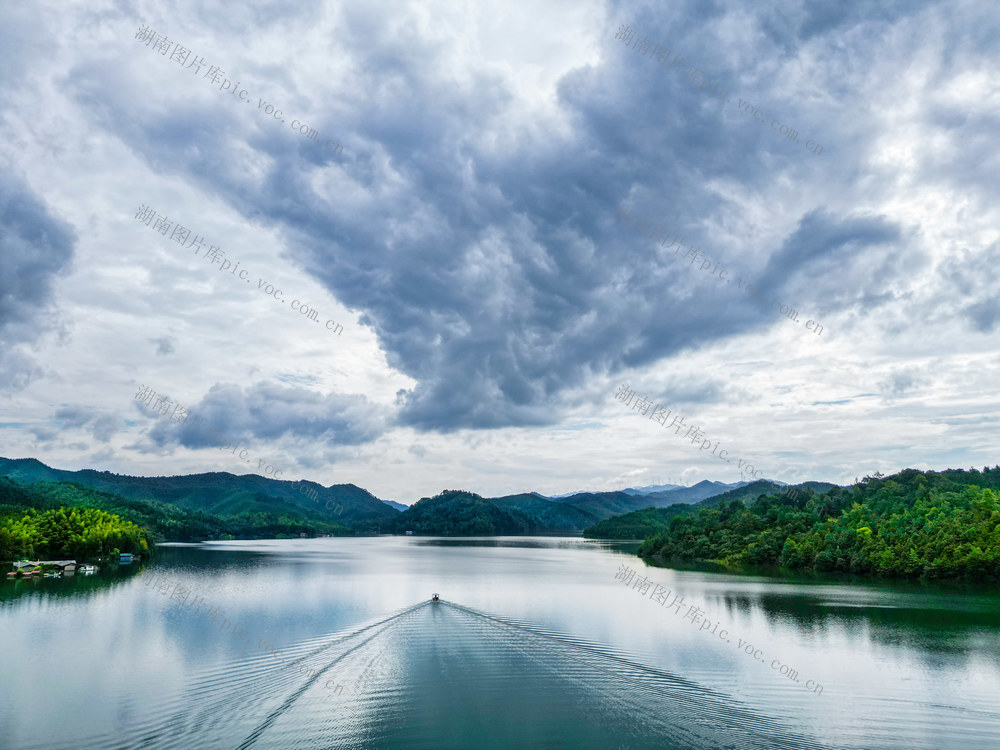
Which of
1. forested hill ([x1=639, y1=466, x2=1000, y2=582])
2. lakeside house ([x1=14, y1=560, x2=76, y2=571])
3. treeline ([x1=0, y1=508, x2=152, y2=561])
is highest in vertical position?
forested hill ([x1=639, y1=466, x2=1000, y2=582])

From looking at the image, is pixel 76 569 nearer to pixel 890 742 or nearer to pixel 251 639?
pixel 251 639

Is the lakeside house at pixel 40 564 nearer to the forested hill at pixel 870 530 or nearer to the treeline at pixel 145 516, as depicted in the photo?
the treeline at pixel 145 516

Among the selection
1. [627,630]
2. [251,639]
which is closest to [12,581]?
Answer: [251,639]

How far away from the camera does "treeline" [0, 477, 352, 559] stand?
94500 mm

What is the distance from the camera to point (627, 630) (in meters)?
26.1

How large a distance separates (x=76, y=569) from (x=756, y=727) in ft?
216

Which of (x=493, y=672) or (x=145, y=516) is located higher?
(x=493, y=672)

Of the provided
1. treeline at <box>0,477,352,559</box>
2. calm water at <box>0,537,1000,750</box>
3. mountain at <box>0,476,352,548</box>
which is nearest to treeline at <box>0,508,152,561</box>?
mountain at <box>0,476,352,548</box>

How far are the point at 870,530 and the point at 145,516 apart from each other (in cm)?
13736

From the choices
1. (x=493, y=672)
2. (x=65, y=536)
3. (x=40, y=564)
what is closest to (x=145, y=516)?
(x=65, y=536)

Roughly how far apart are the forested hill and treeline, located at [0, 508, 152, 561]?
78944mm

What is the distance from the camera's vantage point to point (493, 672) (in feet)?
60.4

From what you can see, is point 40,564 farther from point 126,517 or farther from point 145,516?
point 145,516

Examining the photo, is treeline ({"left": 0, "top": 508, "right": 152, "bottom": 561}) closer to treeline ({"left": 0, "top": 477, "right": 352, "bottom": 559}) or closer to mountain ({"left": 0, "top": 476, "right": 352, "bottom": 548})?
mountain ({"left": 0, "top": 476, "right": 352, "bottom": 548})
